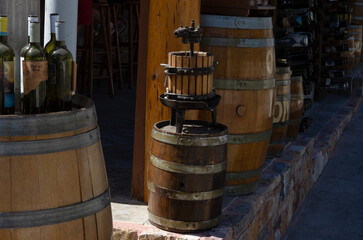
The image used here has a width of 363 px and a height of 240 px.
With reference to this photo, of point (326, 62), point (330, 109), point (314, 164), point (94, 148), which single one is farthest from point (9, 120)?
point (326, 62)

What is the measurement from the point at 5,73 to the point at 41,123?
268 millimetres

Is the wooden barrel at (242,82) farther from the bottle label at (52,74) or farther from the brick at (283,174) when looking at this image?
the bottle label at (52,74)

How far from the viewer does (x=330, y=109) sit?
801 cm

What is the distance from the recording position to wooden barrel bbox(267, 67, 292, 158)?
15.6 feet

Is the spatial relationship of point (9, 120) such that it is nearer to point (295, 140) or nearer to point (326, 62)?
point (295, 140)

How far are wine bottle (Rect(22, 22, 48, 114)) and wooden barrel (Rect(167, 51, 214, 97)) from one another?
1007mm

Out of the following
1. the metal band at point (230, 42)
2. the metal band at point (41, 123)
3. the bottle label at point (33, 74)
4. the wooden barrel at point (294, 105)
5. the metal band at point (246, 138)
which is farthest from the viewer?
the wooden barrel at point (294, 105)

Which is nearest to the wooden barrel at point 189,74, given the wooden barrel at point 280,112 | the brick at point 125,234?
the brick at point 125,234

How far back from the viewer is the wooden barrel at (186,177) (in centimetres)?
295

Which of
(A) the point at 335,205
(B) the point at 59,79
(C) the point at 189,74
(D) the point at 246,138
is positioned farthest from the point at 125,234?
(A) the point at 335,205

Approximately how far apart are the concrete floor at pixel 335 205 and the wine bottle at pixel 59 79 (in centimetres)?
284

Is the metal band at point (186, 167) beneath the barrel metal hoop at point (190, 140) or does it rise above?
beneath

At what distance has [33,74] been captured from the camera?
6.96ft

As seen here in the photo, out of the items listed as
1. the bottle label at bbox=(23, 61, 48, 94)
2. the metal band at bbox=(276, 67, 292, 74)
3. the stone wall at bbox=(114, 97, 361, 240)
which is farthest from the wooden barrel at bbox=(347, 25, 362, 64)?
the bottle label at bbox=(23, 61, 48, 94)
